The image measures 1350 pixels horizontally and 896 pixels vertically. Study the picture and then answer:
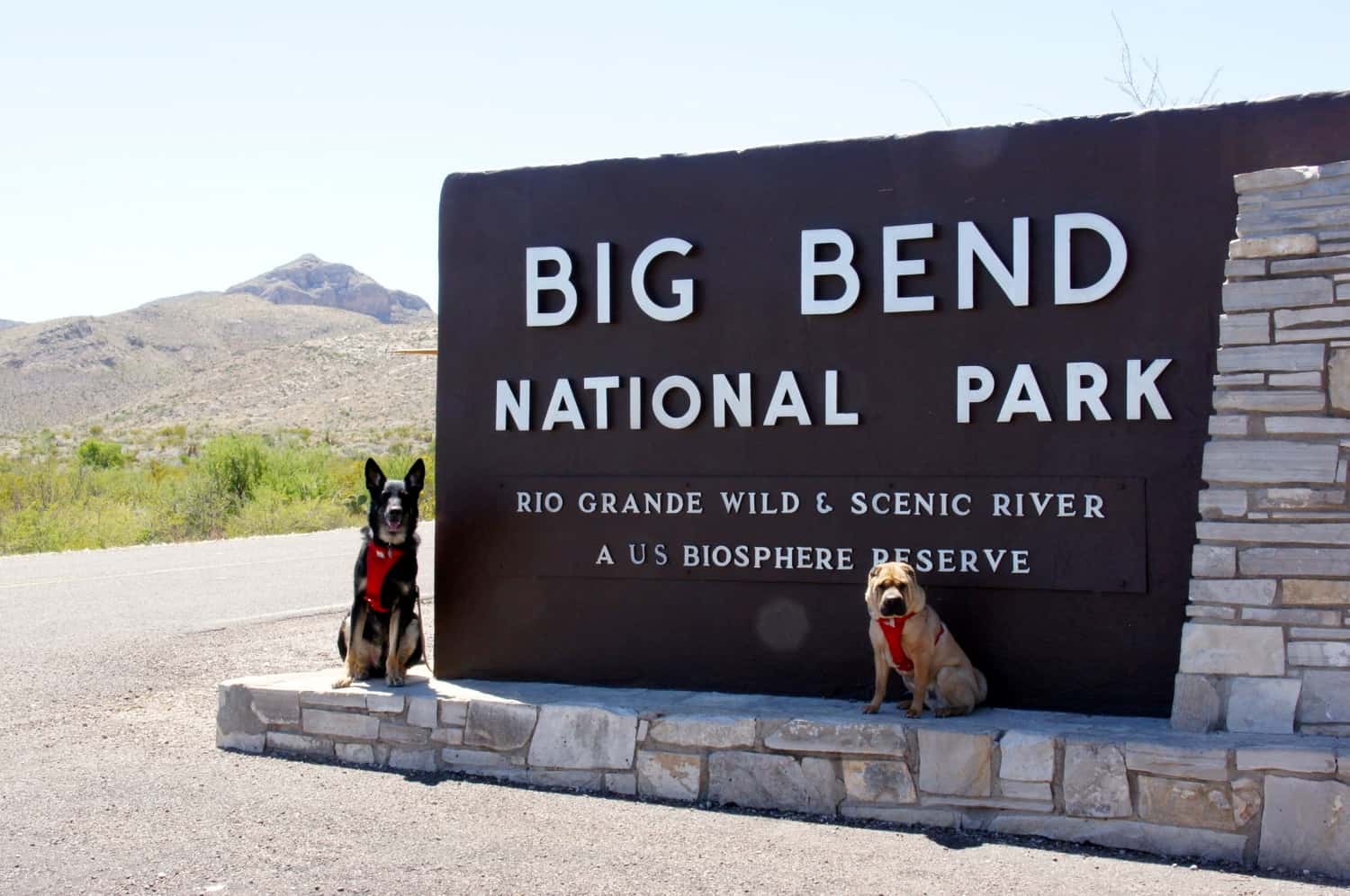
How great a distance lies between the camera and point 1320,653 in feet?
19.0

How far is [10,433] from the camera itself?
5516cm

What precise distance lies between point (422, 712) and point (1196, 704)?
3.73 metres

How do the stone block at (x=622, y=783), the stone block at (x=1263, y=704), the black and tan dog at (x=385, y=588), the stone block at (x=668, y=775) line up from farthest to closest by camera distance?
the black and tan dog at (x=385, y=588), the stone block at (x=622, y=783), the stone block at (x=668, y=775), the stone block at (x=1263, y=704)

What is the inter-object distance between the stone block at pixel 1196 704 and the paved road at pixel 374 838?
78 cm

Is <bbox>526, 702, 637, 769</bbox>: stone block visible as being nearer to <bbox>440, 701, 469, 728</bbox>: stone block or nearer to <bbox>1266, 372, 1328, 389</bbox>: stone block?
<bbox>440, 701, 469, 728</bbox>: stone block

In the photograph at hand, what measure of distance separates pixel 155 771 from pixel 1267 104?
20.3 feet

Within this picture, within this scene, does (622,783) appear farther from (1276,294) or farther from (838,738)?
(1276,294)

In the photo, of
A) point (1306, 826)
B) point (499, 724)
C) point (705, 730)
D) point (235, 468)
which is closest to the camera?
point (1306, 826)

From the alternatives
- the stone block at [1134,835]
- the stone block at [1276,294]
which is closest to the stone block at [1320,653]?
the stone block at [1134,835]

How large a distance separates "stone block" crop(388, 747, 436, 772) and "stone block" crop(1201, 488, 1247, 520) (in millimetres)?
3914

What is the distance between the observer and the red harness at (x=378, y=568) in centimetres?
740

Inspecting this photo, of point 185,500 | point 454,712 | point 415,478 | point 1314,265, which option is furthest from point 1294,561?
point 185,500

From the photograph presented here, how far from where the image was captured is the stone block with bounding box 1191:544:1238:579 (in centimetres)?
595

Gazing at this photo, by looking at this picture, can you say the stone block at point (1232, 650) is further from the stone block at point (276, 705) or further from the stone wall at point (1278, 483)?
the stone block at point (276, 705)
